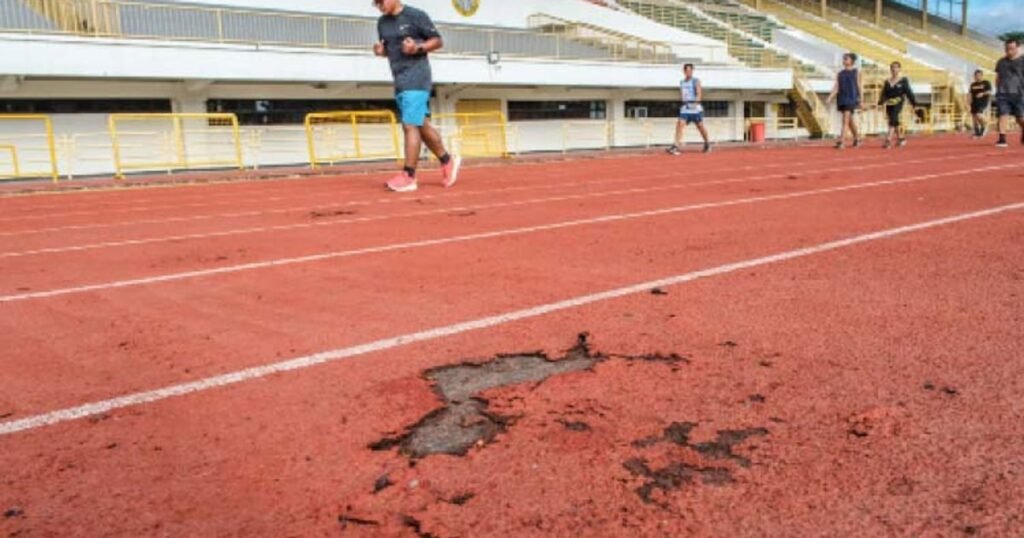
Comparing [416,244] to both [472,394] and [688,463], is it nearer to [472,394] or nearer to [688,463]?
[472,394]

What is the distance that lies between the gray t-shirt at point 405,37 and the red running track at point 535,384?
3.21 metres

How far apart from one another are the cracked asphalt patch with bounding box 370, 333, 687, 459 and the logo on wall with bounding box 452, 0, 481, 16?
27.1 m

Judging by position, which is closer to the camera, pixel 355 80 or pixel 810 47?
pixel 355 80

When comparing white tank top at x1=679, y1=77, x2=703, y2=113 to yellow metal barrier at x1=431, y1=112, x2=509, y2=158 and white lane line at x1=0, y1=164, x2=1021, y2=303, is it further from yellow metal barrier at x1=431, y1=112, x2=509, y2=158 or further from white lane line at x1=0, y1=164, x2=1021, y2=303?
white lane line at x1=0, y1=164, x2=1021, y2=303

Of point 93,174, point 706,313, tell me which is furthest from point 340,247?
point 93,174

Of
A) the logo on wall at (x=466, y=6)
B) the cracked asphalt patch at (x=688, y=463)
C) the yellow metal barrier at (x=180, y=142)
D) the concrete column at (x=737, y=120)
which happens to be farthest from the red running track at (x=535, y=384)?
the concrete column at (x=737, y=120)

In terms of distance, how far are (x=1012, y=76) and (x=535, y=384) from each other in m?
16.4

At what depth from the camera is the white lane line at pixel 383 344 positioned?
2264 millimetres

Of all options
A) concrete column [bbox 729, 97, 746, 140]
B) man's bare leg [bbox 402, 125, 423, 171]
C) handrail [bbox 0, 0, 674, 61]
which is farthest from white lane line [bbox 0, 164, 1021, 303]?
concrete column [bbox 729, 97, 746, 140]

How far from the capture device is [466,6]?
2838 cm

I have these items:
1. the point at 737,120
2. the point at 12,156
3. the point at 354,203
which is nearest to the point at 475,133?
the point at 12,156

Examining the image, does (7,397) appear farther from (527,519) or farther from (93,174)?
(93,174)

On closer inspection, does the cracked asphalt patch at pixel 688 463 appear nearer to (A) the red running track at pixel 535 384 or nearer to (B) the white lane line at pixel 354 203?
(A) the red running track at pixel 535 384

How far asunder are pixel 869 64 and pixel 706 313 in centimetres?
3803
